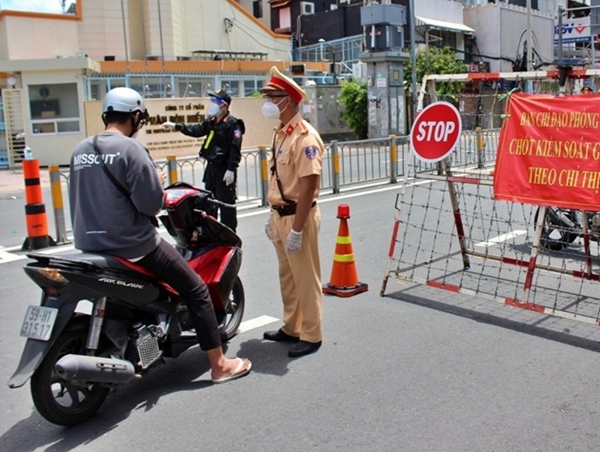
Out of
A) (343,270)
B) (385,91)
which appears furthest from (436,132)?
(385,91)

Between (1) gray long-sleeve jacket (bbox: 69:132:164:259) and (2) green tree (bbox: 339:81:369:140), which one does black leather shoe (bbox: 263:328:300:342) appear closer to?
(1) gray long-sleeve jacket (bbox: 69:132:164:259)

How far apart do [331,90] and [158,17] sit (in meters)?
10.2

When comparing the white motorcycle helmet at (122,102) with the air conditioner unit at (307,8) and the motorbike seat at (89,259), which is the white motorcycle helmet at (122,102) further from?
the air conditioner unit at (307,8)

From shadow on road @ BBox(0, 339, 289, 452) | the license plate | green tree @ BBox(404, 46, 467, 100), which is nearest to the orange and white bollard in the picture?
shadow on road @ BBox(0, 339, 289, 452)

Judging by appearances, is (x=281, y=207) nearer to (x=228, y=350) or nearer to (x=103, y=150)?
(x=228, y=350)

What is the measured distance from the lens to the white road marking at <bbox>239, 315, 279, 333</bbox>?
573 cm

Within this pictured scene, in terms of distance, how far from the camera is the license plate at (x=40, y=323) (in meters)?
3.72

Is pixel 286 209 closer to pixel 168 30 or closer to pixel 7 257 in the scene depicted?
pixel 7 257

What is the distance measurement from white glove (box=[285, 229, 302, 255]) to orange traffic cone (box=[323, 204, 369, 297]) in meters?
1.63

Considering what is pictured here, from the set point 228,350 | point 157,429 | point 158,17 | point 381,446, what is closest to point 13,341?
point 228,350

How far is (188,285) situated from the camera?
4289mm

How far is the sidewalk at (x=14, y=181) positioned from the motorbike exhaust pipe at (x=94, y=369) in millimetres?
12693

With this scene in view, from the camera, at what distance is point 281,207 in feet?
16.4

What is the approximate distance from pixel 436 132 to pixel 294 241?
203cm
